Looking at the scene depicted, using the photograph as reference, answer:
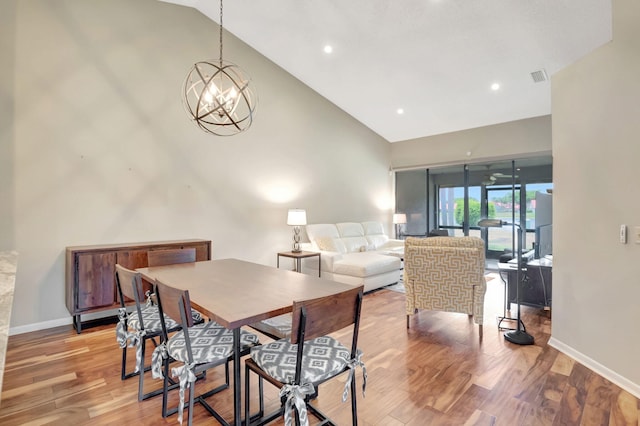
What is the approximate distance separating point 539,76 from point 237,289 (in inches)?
189

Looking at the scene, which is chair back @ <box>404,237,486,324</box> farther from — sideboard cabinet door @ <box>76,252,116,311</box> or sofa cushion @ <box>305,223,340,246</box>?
sideboard cabinet door @ <box>76,252,116,311</box>

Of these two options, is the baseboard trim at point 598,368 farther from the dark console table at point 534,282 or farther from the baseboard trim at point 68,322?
the baseboard trim at point 68,322

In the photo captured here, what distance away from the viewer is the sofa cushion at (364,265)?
476 centimetres

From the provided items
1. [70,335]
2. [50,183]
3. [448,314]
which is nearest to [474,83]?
[448,314]

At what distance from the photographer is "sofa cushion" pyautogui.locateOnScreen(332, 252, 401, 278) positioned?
15.6ft

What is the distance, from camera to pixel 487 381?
2.43m

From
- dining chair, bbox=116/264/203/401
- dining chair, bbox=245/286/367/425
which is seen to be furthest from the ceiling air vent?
dining chair, bbox=116/264/203/401

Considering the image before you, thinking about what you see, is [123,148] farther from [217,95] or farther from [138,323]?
[138,323]

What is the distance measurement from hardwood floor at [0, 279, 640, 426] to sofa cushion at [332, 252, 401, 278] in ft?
4.73

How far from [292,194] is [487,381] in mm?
3958

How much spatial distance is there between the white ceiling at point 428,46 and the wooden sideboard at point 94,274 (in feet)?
10.2

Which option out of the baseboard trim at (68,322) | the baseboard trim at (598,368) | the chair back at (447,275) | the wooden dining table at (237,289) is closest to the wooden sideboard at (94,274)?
the baseboard trim at (68,322)

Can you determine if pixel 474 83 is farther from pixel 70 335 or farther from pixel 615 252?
pixel 70 335

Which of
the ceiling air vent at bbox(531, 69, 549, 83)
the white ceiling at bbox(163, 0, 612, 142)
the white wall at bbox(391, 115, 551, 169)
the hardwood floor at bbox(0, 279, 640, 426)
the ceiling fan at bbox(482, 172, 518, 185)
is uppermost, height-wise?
the white ceiling at bbox(163, 0, 612, 142)
